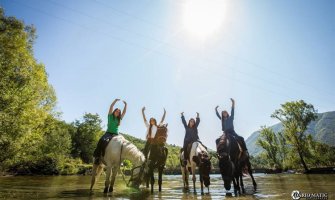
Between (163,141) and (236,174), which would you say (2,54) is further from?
(236,174)

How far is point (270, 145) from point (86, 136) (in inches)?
2223

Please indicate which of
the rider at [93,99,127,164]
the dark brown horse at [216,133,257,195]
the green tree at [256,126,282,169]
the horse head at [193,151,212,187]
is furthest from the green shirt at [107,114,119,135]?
the green tree at [256,126,282,169]

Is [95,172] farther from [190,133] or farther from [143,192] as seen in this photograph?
[190,133]

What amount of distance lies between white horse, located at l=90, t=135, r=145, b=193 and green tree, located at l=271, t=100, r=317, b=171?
4532 cm

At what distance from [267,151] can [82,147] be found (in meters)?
56.0

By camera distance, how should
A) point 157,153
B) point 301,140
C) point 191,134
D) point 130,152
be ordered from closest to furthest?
1. point 130,152
2. point 157,153
3. point 191,134
4. point 301,140

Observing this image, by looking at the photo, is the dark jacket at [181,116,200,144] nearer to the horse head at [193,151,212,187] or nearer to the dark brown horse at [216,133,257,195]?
the dark brown horse at [216,133,257,195]

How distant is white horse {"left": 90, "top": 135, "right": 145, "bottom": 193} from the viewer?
346 inches

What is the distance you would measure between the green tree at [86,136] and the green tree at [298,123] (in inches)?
2255

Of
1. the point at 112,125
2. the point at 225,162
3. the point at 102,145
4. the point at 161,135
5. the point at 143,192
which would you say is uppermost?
the point at 112,125

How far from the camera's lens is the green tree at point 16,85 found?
20.2m

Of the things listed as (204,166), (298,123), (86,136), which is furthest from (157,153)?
(86,136)

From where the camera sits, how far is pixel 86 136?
77.7 m

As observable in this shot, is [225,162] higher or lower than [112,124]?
lower
